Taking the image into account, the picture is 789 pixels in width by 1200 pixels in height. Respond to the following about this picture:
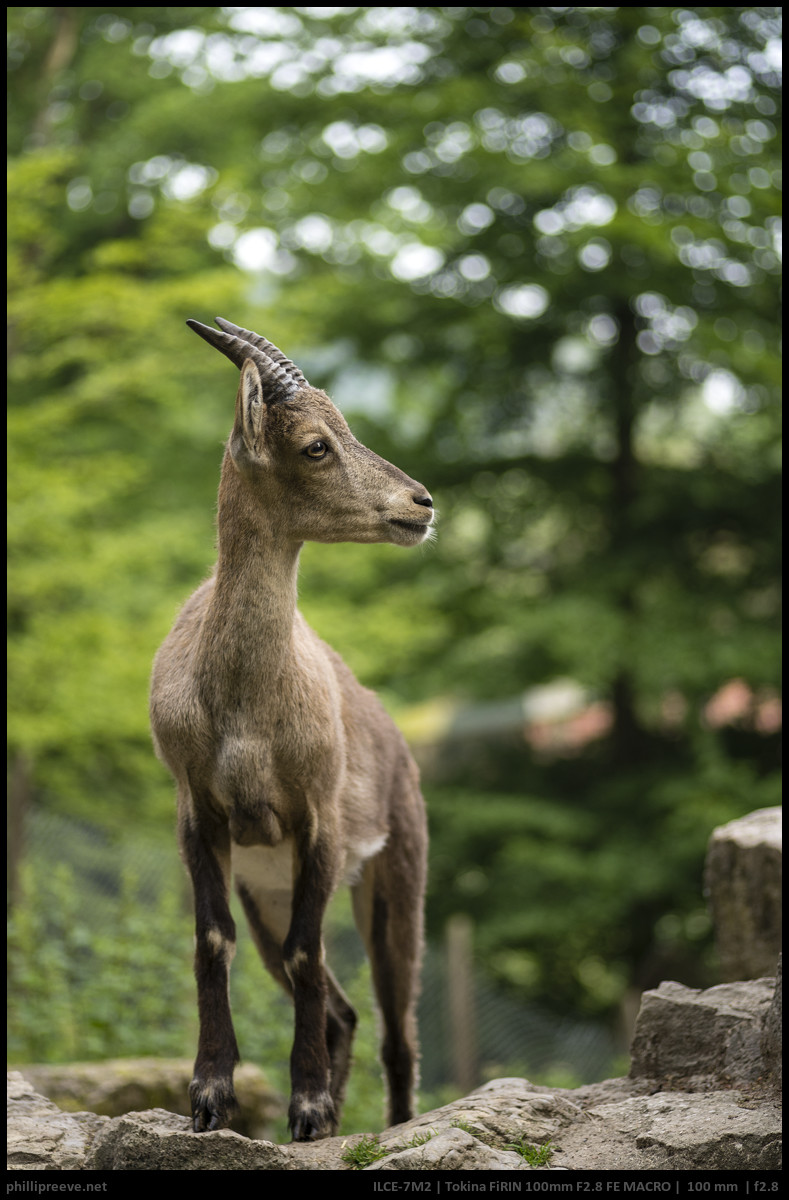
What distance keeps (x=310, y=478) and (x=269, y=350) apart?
A: 0.46 meters

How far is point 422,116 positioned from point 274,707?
8.68 metres

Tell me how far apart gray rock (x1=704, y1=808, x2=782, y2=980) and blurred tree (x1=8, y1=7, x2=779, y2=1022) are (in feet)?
15.4

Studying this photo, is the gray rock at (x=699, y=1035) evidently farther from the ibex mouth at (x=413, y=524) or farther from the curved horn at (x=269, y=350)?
the curved horn at (x=269, y=350)

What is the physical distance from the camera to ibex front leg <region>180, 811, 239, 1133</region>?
349 centimetres

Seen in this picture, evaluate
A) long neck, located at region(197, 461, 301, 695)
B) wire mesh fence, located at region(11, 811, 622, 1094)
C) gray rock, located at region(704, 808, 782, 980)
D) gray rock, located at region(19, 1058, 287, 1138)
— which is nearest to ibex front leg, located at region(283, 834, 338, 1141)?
long neck, located at region(197, 461, 301, 695)

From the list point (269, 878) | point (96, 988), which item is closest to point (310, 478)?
point (269, 878)

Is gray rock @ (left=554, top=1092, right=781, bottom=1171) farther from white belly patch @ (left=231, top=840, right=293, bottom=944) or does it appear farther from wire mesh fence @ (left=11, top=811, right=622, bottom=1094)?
wire mesh fence @ (left=11, top=811, right=622, bottom=1094)

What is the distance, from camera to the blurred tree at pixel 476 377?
9852 millimetres

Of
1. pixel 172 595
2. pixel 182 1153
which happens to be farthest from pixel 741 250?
pixel 182 1153

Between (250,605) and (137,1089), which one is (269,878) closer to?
(250,605)

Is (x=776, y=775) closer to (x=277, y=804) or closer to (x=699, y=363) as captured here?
(x=699, y=363)

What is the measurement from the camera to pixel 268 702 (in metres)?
3.58

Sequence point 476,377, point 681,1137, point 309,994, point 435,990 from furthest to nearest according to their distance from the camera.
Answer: point 476,377
point 435,990
point 309,994
point 681,1137

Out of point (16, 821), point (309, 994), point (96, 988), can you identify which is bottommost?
point (16, 821)
